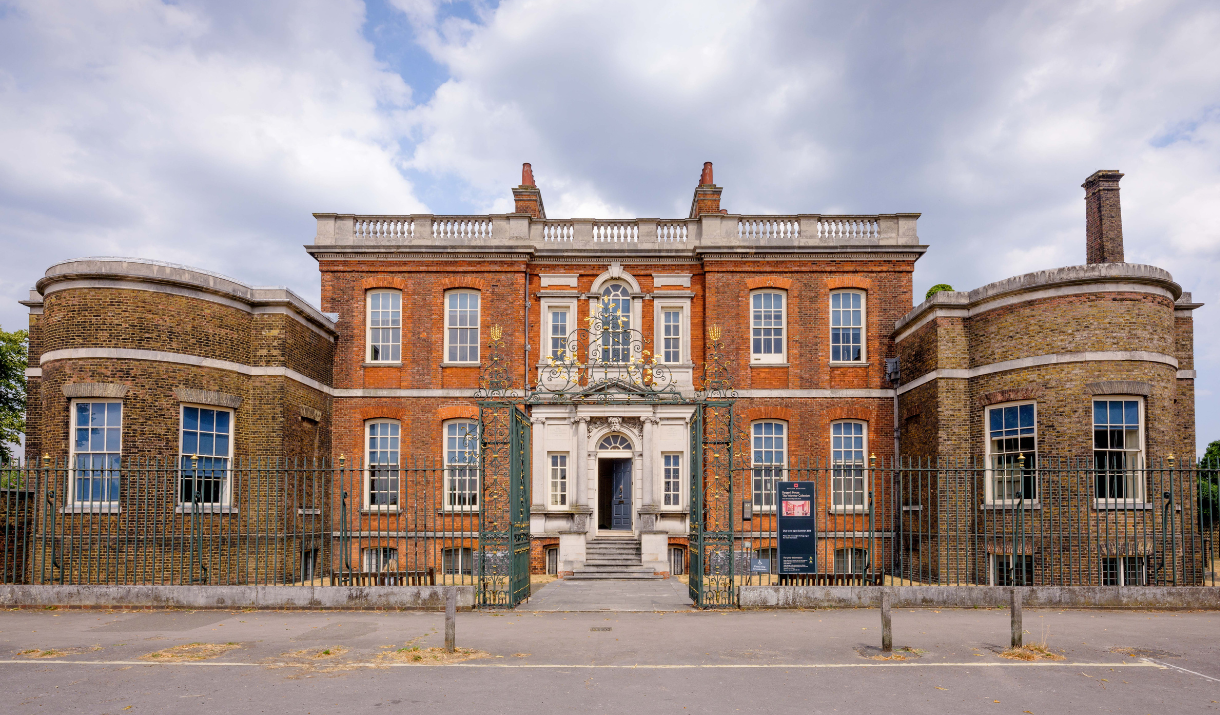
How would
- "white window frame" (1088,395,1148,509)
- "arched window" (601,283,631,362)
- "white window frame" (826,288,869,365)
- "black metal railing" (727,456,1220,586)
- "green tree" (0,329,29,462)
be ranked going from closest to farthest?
1. "black metal railing" (727,456,1220,586)
2. "white window frame" (1088,395,1148,509)
3. "white window frame" (826,288,869,365)
4. "arched window" (601,283,631,362)
5. "green tree" (0,329,29,462)

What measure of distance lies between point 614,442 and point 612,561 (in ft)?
Answer: 10.8

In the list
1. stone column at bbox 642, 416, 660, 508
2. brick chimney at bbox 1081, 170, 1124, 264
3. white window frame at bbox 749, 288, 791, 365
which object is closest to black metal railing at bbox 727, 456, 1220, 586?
stone column at bbox 642, 416, 660, 508

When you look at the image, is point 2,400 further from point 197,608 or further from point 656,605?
point 656,605

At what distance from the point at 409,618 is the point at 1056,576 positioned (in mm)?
12650

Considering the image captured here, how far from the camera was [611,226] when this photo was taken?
23750 mm

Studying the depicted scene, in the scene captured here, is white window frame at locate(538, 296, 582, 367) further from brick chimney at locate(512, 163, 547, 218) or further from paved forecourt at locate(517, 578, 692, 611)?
paved forecourt at locate(517, 578, 692, 611)

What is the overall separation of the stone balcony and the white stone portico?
460cm

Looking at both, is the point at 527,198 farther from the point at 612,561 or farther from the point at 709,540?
the point at 709,540

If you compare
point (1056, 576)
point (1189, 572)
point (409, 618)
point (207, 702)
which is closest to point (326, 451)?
point (409, 618)

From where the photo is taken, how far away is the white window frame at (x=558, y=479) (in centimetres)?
2233

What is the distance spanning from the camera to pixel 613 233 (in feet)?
77.9

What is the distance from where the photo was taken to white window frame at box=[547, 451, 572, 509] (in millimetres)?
22328

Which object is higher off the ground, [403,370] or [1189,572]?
[403,370]

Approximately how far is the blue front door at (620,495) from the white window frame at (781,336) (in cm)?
465
